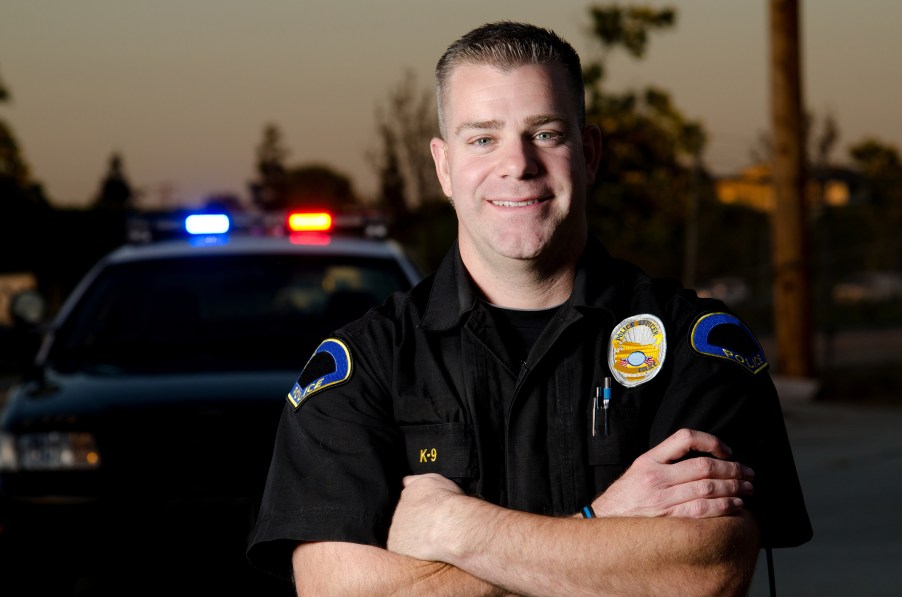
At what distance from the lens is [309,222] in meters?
6.36

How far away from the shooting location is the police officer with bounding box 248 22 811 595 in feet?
8.50

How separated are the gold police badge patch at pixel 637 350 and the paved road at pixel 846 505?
3.76 m

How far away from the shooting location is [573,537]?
2559 millimetres

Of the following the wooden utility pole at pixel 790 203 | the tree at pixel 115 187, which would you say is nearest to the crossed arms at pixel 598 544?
the wooden utility pole at pixel 790 203

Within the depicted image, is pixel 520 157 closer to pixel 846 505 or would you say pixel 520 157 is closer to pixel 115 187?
pixel 846 505

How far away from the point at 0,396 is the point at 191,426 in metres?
13.1

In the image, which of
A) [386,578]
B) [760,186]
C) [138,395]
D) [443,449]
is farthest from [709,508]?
[760,186]

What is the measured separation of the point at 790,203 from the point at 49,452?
10.4m

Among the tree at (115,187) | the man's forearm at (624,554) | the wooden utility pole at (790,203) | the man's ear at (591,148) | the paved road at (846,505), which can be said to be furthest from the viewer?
the tree at (115,187)

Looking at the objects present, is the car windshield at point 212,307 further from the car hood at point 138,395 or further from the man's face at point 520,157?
the man's face at point 520,157

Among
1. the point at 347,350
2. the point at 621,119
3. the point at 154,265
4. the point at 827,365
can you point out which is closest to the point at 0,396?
the point at 621,119

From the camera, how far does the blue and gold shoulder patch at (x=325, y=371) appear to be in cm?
281

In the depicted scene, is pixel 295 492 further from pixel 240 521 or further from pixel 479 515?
pixel 240 521

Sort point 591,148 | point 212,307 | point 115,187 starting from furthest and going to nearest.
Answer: point 115,187
point 212,307
point 591,148
